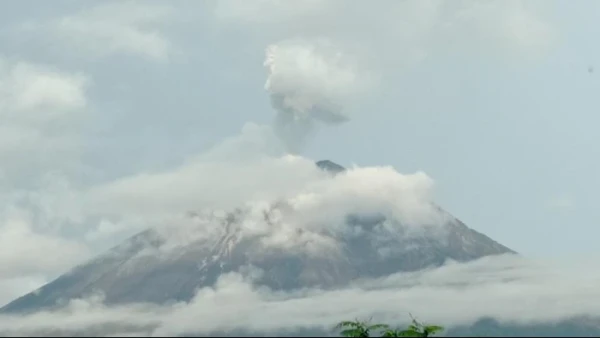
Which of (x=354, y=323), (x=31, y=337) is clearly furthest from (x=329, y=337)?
(x=31, y=337)

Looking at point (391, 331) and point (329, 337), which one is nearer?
point (391, 331)

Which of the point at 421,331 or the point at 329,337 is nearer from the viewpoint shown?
the point at 421,331

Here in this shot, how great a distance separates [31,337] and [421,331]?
11850 mm

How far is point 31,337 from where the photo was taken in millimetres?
28422

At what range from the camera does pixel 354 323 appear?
29.8m

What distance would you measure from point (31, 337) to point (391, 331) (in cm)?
1084

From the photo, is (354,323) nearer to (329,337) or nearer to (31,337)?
(329,337)

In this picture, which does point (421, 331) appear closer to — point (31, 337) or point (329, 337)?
point (329, 337)

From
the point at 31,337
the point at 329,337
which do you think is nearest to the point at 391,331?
the point at 329,337

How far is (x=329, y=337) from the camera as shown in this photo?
35844 mm

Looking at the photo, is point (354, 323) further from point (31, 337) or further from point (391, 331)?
point (31, 337)

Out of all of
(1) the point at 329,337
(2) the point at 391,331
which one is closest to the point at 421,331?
(2) the point at 391,331

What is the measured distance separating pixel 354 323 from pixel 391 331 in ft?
4.40

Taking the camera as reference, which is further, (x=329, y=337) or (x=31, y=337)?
(x=329, y=337)
